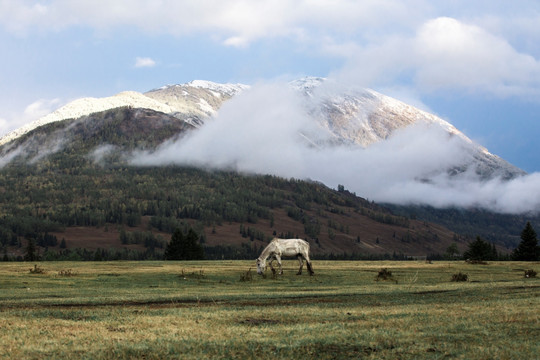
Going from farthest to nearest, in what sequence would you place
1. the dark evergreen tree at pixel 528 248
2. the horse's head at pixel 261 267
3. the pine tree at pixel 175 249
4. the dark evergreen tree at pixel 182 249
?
the dark evergreen tree at pixel 182 249 → the pine tree at pixel 175 249 → the dark evergreen tree at pixel 528 248 → the horse's head at pixel 261 267

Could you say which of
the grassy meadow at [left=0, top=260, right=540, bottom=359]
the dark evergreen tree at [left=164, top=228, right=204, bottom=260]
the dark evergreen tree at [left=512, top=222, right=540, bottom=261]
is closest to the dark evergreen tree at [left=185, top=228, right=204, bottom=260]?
the dark evergreen tree at [left=164, top=228, right=204, bottom=260]

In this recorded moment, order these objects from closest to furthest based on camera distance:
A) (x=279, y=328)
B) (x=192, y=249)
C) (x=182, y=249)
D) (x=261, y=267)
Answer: (x=279, y=328), (x=261, y=267), (x=182, y=249), (x=192, y=249)

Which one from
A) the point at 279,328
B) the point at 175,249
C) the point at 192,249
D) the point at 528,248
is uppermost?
the point at 175,249

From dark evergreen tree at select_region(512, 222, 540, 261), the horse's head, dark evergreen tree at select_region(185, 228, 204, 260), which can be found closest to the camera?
the horse's head

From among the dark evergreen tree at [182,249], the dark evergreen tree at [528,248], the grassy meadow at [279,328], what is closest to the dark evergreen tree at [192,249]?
the dark evergreen tree at [182,249]

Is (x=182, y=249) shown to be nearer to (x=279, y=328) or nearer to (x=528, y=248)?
(x=528, y=248)

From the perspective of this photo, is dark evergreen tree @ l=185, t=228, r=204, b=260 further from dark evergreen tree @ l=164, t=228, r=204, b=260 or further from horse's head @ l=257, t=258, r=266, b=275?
horse's head @ l=257, t=258, r=266, b=275

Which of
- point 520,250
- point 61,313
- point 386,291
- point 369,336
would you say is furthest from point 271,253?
point 520,250

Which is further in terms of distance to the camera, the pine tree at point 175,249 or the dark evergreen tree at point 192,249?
the dark evergreen tree at point 192,249


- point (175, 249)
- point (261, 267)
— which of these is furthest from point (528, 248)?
point (261, 267)

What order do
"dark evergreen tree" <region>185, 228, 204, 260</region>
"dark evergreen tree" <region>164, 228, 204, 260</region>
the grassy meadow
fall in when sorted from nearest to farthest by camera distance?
the grassy meadow
"dark evergreen tree" <region>164, 228, 204, 260</region>
"dark evergreen tree" <region>185, 228, 204, 260</region>

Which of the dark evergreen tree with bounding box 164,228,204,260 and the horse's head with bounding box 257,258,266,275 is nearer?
the horse's head with bounding box 257,258,266,275

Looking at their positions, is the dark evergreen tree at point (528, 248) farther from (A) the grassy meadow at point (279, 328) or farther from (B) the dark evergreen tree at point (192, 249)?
(A) the grassy meadow at point (279, 328)

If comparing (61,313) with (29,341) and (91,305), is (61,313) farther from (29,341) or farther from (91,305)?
(29,341)
